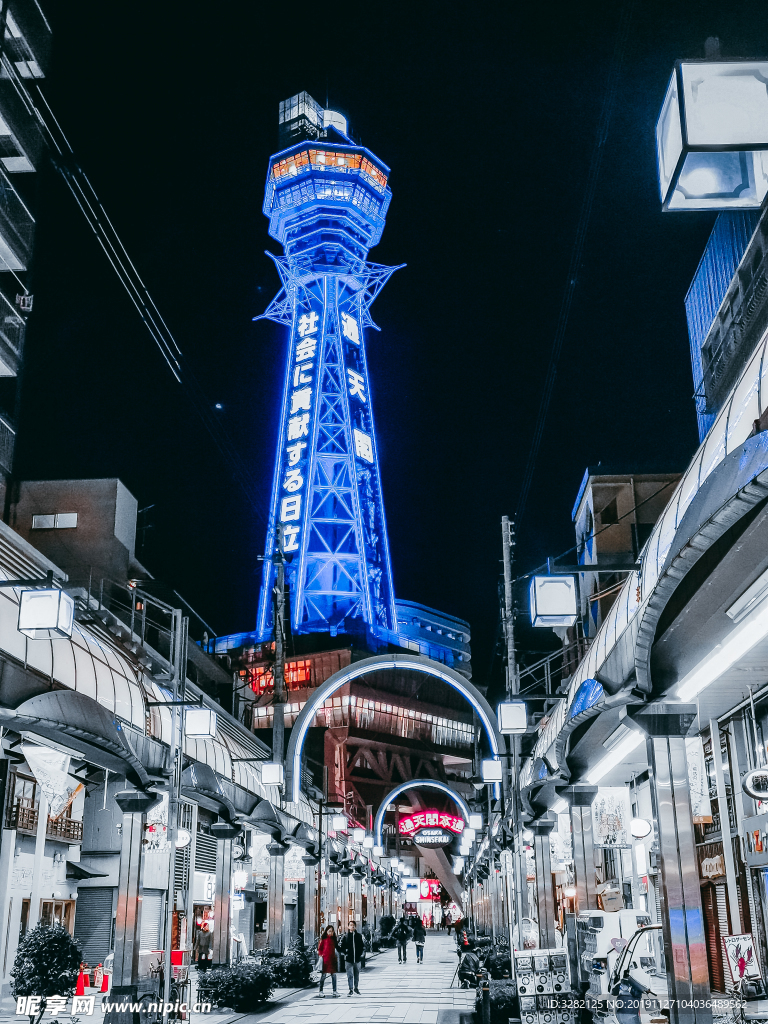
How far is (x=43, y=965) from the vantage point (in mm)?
14727

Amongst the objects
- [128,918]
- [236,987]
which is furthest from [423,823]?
[128,918]

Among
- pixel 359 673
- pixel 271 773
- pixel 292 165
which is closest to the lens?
pixel 271 773

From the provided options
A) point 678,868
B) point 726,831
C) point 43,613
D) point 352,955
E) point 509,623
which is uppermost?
point 509,623

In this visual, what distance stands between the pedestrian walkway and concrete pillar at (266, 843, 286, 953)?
1.94 meters

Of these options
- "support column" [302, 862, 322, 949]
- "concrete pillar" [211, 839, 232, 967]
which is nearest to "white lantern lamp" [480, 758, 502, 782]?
"concrete pillar" [211, 839, 232, 967]

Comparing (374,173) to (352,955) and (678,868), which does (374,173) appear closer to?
(352,955)

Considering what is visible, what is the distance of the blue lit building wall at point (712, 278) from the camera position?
25250 millimetres

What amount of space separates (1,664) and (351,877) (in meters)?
47.5

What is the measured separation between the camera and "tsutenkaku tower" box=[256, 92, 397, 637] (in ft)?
289

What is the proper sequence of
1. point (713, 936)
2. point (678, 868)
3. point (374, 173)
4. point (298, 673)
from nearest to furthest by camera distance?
point (678, 868)
point (713, 936)
point (298, 673)
point (374, 173)

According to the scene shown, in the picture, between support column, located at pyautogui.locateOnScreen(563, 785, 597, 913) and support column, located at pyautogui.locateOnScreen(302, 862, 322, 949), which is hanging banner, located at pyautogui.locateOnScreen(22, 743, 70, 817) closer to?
support column, located at pyautogui.locateOnScreen(563, 785, 597, 913)

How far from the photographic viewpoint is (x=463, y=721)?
11919 cm

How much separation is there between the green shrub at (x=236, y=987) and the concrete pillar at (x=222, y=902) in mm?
2336

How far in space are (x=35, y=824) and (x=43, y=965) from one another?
48.6ft
